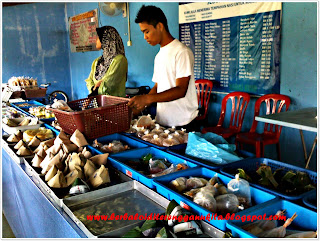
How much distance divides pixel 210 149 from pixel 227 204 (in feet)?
1.85

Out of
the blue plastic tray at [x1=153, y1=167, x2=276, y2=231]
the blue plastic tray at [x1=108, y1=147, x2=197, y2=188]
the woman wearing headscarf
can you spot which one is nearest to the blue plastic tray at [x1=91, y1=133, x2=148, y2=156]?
the blue plastic tray at [x1=108, y1=147, x2=197, y2=188]

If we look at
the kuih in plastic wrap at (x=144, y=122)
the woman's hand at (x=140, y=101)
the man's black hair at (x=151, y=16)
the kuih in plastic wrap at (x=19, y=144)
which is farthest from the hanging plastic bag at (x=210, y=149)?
the kuih in plastic wrap at (x=19, y=144)

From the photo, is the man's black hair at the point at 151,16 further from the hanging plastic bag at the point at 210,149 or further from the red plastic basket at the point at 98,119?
the hanging plastic bag at the point at 210,149

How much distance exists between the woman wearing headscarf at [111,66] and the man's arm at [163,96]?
3.38 ft

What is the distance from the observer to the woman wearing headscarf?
328 cm

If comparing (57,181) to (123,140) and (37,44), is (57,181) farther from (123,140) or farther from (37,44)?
(37,44)

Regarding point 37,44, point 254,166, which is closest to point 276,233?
point 254,166

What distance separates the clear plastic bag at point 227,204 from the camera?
124cm

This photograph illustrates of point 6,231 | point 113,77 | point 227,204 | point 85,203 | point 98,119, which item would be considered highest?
point 113,77

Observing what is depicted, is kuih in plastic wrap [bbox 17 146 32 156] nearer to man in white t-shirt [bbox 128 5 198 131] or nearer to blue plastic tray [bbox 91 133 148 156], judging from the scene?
blue plastic tray [bbox 91 133 148 156]

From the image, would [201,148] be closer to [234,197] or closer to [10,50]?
[234,197]

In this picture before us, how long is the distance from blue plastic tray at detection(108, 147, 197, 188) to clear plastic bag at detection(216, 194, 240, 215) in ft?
1.25

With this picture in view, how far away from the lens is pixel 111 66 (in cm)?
332

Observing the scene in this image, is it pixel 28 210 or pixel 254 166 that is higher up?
pixel 254 166
